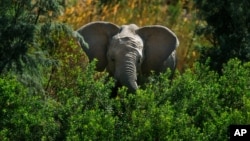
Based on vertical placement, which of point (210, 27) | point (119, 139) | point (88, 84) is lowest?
point (119, 139)

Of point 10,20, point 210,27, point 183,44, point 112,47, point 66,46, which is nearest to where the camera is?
point 10,20

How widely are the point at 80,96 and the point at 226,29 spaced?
5.05m

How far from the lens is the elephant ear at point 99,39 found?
14.1m

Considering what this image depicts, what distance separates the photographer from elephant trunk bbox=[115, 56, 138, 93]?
13250mm

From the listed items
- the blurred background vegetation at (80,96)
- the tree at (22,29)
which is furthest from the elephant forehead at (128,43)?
the tree at (22,29)

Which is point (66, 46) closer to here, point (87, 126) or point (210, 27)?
point (210, 27)

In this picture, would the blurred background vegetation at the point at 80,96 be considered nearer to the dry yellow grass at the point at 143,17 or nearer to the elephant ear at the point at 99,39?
the elephant ear at the point at 99,39

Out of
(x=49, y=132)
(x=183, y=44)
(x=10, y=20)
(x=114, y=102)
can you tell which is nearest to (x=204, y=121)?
(x=114, y=102)

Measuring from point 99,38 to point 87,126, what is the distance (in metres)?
3.87

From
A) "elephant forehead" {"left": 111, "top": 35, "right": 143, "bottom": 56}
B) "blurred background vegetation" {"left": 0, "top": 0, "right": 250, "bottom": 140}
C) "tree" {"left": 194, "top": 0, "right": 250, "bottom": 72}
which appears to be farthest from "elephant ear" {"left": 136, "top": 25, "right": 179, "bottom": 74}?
"tree" {"left": 194, "top": 0, "right": 250, "bottom": 72}

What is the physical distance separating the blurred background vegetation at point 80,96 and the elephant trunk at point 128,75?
43 centimetres

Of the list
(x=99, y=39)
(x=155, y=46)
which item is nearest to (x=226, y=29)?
(x=155, y=46)

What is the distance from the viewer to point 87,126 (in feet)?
34.4

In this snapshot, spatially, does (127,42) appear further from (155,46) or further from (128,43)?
(155,46)
